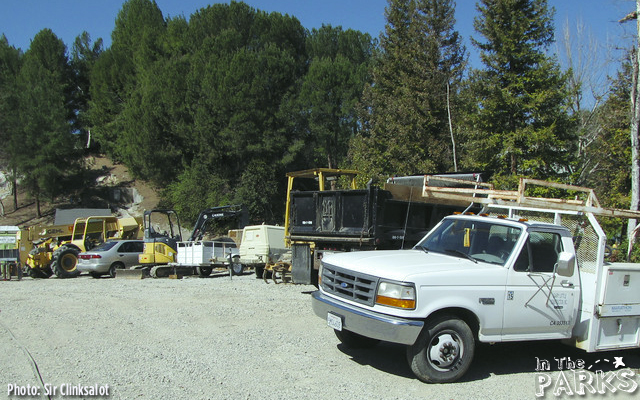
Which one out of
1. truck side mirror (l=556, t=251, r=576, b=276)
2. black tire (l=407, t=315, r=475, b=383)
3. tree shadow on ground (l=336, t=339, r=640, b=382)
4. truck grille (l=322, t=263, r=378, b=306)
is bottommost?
tree shadow on ground (l=336, t=339, r=640, b=382)

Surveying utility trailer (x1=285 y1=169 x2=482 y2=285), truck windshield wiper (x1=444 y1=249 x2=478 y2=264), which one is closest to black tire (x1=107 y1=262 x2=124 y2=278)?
utility trailer (x1=285 y1=169 x2=482 y2=285)

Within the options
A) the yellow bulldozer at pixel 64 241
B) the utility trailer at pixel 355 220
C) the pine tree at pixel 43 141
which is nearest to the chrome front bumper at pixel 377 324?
the utility trailer at pixel 355 220

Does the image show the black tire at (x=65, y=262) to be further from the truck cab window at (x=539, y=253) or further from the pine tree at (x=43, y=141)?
the pine tree at (x=43, y=141)

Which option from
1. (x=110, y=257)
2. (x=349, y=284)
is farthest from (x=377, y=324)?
(x=110, y=257)

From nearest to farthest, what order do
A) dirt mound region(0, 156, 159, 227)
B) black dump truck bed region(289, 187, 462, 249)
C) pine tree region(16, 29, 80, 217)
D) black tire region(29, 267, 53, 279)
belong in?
black dump truck bed region(289, 187, 462, 249) < black tire region(29, 267, 53, 279) < pine tree region(16, 29, 80, 217) < dirt mound region(0, 156, 159, 227)

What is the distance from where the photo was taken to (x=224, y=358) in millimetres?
6613

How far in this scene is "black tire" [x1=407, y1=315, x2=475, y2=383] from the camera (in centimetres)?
567

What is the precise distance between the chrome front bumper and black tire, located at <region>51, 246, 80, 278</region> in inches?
698

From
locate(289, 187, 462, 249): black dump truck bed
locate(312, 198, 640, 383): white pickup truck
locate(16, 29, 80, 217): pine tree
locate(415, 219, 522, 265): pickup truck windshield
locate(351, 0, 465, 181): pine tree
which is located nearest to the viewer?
locate(312, 198, 640, 383): white pickup truck

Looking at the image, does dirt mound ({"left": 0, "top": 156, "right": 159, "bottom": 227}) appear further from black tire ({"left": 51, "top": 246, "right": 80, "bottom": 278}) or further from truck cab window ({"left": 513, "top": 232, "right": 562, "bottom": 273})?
truck cab window ({"left": 513, "top": 232, "right": 562, "bottom": 273})

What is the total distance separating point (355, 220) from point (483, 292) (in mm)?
4897

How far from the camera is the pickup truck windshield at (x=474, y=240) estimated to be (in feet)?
21.0

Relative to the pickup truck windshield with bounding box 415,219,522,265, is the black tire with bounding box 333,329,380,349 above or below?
below

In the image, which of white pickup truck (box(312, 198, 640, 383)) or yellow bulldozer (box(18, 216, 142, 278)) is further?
yellow bulldozer (box(18, 216, 142, 278))
